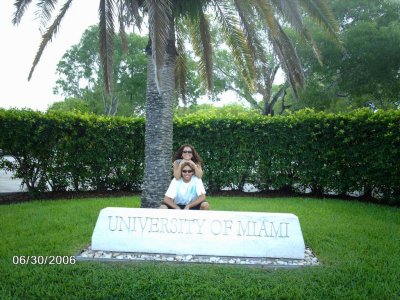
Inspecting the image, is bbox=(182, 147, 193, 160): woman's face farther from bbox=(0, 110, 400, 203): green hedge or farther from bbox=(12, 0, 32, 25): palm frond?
bbox=(0, 110, 400, 203): green hedge

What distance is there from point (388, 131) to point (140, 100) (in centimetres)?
2762

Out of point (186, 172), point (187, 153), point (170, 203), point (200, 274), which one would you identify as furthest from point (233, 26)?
point (200, 274)

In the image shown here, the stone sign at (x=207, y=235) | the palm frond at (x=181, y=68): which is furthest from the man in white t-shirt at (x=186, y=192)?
the palm frond at (x=181, y=68)

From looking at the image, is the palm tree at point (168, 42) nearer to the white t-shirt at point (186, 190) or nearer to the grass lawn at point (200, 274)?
the white t-shirt at point (186, 190)

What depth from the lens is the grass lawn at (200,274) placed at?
3697mm

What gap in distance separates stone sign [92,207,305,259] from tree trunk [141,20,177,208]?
1744 mm

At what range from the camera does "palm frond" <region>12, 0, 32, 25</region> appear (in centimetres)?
589

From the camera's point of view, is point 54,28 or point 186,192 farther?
point 54,28

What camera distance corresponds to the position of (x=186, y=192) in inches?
222

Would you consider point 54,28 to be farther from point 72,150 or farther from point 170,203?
point 72,150

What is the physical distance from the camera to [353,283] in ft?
13.2

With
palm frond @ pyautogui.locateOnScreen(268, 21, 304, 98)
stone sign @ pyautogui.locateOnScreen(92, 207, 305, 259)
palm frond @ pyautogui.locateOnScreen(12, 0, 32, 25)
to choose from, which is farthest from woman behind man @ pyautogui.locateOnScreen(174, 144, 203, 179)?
palm frond @ pyautogui.locateOnScreen(12, 0, 32, 25)

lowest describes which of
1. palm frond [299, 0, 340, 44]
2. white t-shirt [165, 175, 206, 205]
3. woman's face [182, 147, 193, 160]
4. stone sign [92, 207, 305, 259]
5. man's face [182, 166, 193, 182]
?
stone sign [92, 207, 305, 259]

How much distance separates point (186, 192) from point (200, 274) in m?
1.70
